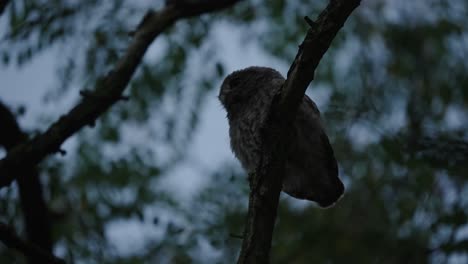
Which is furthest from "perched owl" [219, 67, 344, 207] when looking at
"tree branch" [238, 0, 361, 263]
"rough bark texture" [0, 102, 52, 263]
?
"rough bark texture" [0, 102, 52, 263]

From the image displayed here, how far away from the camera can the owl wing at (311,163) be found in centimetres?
507

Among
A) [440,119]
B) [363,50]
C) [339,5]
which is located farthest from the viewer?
[363,50]

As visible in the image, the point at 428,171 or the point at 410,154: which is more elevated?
the point at 428,171

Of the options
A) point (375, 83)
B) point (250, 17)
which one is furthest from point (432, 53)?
point (250, 17)

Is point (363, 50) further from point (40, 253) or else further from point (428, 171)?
point (40, 253)

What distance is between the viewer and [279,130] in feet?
13.0

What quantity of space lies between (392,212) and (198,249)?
2667 mm

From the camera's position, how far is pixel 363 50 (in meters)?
8.73

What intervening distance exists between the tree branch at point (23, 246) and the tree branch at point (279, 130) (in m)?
1.34

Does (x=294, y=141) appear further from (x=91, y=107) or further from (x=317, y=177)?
(x=91, y=107)

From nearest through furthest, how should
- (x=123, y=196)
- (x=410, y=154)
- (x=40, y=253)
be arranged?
1. (x=40, y=253)
2. (x=410, y=154)
3. (x=123, y=196)

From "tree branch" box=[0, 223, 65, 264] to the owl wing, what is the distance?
6.44 ft

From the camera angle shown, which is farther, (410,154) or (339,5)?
(410,154)

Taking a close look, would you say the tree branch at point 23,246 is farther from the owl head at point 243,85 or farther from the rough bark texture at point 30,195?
the owl head at point 243,85
